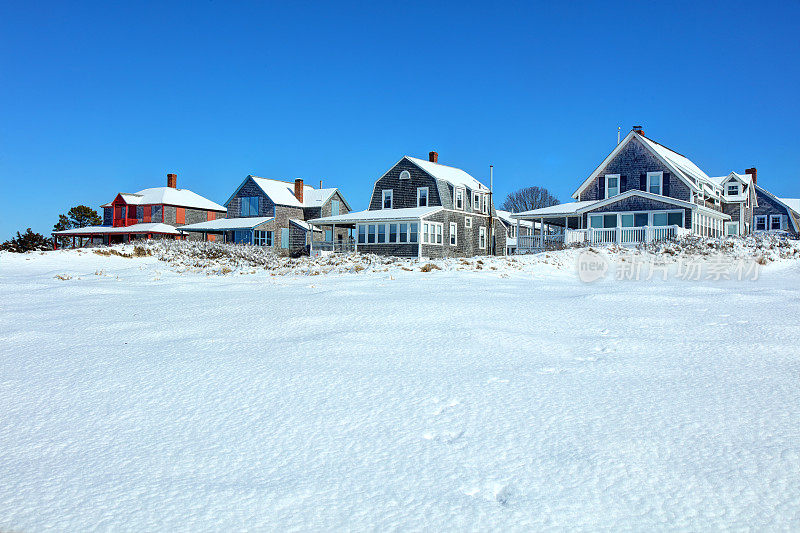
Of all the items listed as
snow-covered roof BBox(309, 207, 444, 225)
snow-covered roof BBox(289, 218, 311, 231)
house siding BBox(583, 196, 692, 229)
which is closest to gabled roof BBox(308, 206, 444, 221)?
snow-covered roof BBox(309, 207, 444, 225)

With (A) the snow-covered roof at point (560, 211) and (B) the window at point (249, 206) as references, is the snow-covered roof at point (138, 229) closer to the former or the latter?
(B) the window at point (249, 206)

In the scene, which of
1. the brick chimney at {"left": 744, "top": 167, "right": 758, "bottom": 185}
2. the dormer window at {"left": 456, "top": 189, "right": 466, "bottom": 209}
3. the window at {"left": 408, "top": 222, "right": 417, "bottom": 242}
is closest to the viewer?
the window at {"left": 408, "top": 222, "right": 417, "bottom": 242}

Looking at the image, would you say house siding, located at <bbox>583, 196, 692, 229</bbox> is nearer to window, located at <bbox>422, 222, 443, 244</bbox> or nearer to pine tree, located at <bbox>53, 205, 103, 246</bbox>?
window, located at <bbox>422, 222, 443, 244</bbox>

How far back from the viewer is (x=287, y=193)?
149 ft

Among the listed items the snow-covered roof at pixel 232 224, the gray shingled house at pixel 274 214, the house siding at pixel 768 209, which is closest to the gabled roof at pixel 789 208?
the house siding at pixel 768 209

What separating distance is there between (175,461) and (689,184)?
31.9 m

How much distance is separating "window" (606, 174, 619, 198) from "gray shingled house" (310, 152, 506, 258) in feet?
29.9

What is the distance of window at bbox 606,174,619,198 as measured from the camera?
103ft

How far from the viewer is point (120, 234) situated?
48438 millimetres

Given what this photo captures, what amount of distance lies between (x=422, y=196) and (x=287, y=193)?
15182mm

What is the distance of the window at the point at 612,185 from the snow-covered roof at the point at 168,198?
3520cm

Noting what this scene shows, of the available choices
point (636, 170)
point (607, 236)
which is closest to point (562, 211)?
point (607, 236)

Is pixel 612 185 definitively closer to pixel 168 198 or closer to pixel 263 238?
pixel 263 238

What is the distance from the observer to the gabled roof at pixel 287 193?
4347 cm
